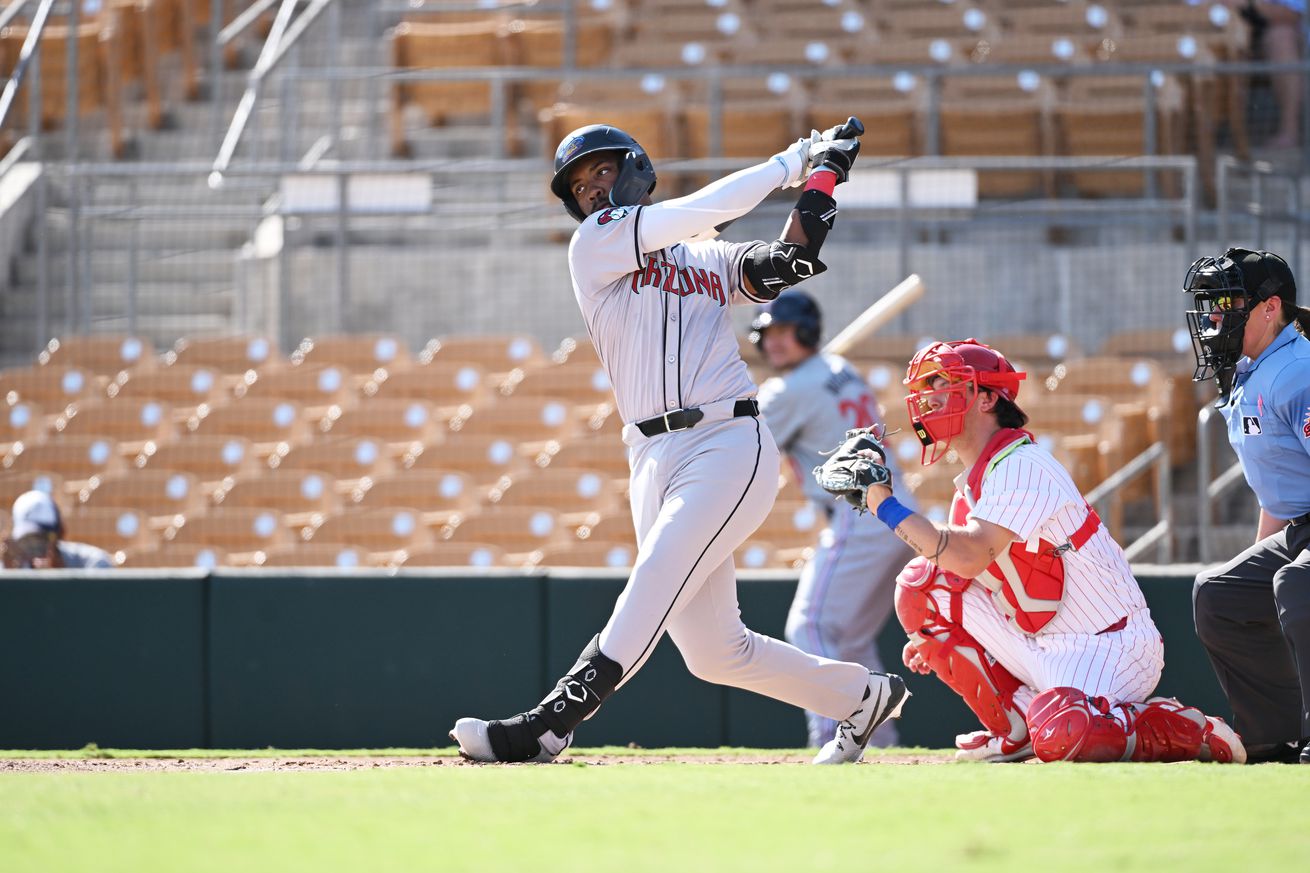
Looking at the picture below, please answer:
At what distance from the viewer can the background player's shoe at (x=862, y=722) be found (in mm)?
4777

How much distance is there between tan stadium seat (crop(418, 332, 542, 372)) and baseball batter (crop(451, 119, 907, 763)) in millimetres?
5454

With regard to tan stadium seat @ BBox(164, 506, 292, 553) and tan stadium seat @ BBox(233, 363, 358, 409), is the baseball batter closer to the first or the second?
tan stadium seat @ BBox(164, 506, 292, 553)

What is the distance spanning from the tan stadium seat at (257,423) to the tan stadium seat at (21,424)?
96 centimetres

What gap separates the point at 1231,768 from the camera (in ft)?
13.6

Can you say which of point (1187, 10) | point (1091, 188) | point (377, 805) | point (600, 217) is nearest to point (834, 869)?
point (377, 805)

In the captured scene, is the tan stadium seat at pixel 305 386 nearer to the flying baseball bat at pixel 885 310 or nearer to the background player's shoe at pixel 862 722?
the flying baseball bat at pixel 885 310

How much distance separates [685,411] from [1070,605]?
1148mm

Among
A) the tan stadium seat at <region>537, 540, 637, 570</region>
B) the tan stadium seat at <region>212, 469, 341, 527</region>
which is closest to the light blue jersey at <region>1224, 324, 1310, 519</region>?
the tan stadium seat at <region>537, 540, 637, 570</region>

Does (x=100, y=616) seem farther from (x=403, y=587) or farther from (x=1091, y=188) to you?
(x=1091, y=188)

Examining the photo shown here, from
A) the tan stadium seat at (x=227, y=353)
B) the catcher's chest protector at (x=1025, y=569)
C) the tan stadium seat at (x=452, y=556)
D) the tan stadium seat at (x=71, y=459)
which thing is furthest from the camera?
the tan stadium seat at (x=227, y=353)

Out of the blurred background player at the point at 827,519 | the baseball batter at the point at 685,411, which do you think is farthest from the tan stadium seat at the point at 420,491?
the baseball batter at the point at 685,411

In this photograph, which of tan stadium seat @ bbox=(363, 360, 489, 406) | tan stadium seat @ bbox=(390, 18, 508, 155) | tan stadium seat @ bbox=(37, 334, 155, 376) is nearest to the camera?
tan stadium seat @ bbox=(363, 360, 489, 406)

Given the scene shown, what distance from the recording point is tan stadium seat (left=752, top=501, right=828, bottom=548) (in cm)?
835

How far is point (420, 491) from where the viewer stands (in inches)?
356
